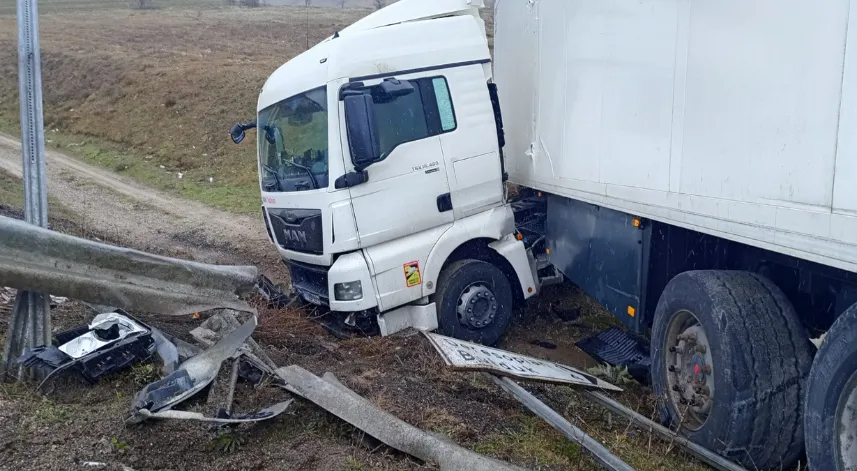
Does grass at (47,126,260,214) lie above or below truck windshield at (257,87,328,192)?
below

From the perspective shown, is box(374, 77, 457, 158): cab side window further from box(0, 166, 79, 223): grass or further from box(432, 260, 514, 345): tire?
box(0, 166, 79, 223): grass

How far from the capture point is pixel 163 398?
159 inches

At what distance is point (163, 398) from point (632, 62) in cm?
362

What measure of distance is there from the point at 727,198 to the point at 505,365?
2130mm

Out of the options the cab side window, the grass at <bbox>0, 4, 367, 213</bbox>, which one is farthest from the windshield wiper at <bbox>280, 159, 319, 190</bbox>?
the grass at <bbox>0, 4, 367, 213</bbox>

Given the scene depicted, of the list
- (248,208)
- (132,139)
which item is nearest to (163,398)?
(248,208)

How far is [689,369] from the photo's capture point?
4.40 m

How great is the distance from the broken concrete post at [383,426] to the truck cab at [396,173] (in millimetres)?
1417

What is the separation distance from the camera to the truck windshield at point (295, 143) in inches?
231

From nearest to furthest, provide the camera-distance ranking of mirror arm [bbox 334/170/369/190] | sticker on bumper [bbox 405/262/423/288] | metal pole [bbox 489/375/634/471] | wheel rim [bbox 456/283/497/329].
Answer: metal pole [bbox 489/375/634/471] < mirror arm [bbox 334/170/369/190] < sticker on bumper [bbox 405/262/423/288] < wheel rim [bbox 456/283/497/329]

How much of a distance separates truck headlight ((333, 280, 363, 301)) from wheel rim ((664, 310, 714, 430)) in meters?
2.47

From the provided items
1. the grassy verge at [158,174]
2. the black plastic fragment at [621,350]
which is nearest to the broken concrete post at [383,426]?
the black plastic fragment at [621,350]

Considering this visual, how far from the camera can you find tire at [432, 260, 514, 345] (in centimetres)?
618

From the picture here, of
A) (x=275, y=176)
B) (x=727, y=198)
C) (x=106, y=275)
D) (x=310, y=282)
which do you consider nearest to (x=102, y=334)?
(x=106, y=275)
